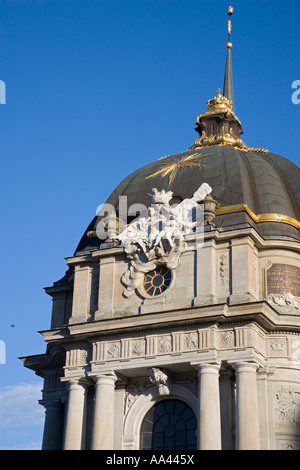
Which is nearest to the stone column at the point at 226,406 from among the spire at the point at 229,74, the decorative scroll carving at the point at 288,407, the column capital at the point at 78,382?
the decorative scroll carving at the point at 288,407

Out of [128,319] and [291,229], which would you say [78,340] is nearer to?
[128,319]

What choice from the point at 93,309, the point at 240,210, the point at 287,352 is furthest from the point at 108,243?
the point at 287,352

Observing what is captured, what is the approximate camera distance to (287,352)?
33.7 meters

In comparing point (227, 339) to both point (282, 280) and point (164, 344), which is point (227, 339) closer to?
point (164, 344)

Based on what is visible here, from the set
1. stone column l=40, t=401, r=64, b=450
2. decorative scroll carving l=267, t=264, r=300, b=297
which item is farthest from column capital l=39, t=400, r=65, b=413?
decorative scroll carving l=267, t=264, r=300, b=297

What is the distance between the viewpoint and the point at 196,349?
32844mm

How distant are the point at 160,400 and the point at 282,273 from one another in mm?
6700

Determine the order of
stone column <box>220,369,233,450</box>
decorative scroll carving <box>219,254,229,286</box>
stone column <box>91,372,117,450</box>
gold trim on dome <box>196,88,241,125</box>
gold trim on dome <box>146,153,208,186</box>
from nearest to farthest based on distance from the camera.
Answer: stone column <box>220,369,233,450</box> < stone column <box>91,372,117,450</box> < decorative scroll carving <box>219,254,229,286</box> < gold trim on dome <box>146,153,208,186</box> < gold trim on dome <box>196,88,241,125</box>

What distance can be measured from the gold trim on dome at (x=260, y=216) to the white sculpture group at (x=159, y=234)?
98 centimetres

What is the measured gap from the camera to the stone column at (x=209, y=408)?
3128 centimetres

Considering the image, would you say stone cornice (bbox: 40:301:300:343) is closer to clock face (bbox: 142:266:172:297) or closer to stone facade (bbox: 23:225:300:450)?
stone facade (bbox: 23:225:300:450)

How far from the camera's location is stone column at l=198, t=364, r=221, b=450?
3128cm

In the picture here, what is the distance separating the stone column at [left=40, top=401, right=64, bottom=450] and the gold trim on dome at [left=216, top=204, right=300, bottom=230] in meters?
10.5
